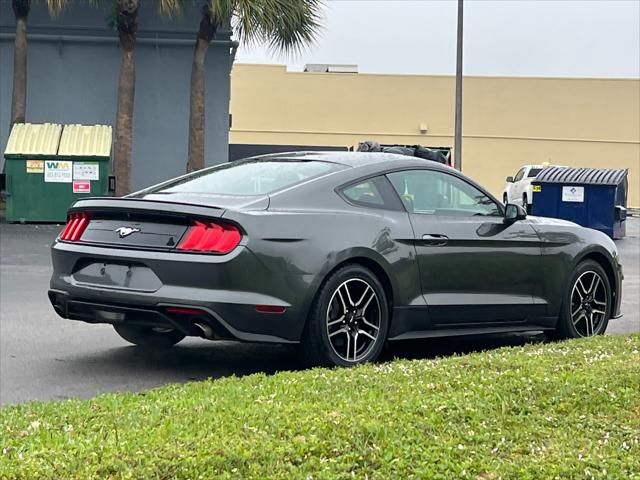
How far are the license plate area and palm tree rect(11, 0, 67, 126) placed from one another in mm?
15124

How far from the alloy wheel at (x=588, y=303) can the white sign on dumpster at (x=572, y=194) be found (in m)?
13.6

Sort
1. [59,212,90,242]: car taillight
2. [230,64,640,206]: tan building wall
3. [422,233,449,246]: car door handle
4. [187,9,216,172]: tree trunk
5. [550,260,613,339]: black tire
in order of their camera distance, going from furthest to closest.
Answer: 1. [230,64,640,206]: tan building wall
2. [187,9,216,172]: tree trunk
3. [550,260,613,339]: black tire
4. [422,233,449,246]: car door handle
5. [59,212,90,242]: car taillight

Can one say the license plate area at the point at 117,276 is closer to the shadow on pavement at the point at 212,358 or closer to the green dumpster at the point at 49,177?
the shadow on pavement at the point at 212,358

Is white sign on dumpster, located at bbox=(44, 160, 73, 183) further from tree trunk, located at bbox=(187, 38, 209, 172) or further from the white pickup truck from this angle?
the white pickup truck

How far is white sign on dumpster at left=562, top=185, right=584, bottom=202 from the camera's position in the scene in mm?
20828

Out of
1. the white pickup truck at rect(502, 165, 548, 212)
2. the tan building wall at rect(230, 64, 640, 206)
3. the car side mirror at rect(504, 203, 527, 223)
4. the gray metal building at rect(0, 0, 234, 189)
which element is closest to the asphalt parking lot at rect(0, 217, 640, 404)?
the car side mirror at rect(504, 203, 527, 223)

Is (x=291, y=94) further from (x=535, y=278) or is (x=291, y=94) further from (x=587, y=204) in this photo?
(x=535, y=278)

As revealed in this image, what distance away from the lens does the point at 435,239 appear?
6465 mm

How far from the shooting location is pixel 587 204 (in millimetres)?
20797

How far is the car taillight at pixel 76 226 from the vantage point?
612 cm

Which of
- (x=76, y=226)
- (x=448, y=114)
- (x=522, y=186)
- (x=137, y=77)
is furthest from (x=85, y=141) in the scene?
(x=448, y=114)

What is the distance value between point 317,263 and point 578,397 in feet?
6.08

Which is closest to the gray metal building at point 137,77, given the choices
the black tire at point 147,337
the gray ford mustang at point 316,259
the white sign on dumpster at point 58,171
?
the white sign on dumpster at point 58,171

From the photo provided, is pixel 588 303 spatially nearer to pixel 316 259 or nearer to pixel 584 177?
pixel 316 259
